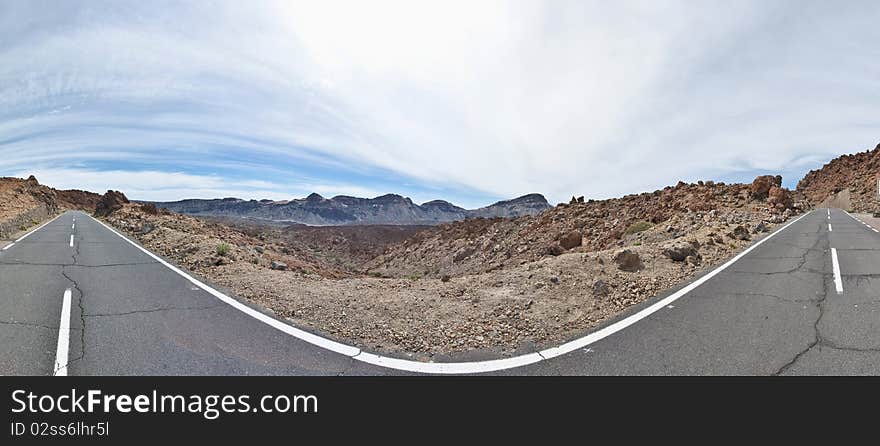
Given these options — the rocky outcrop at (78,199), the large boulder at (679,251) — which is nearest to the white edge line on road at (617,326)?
the large boulder at (679,251)

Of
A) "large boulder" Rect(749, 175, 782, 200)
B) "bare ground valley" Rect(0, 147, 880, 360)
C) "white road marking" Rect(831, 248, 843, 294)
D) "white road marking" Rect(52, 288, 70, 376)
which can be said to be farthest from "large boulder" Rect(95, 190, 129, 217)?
"large boulder" Rect(749, 175, 782, 200)

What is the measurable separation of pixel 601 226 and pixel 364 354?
1807 cm

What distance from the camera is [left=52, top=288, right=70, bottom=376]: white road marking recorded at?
343cm

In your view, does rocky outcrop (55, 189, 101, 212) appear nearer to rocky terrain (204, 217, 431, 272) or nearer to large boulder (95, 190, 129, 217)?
large boulder (95, 190, 129, 217)

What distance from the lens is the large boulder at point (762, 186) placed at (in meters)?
24.2

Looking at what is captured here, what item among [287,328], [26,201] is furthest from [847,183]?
[26,201]

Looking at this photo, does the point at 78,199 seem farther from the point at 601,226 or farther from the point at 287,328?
the point at 287,328

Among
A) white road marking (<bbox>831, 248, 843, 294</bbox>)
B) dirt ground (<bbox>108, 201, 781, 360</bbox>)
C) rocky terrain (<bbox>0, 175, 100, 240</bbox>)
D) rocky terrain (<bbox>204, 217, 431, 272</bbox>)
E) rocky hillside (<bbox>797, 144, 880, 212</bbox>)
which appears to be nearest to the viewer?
dirt ground (<bbox>108, 201, 781, 360</bbox>)

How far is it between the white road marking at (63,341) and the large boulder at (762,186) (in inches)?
1256

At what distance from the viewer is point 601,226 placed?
19203 mm
